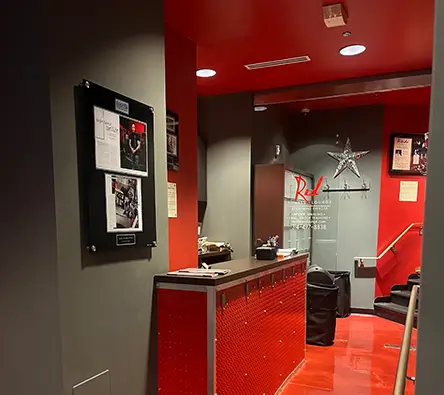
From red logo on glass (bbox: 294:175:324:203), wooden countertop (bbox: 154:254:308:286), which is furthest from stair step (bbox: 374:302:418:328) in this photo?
wooden countertop (bbox: 154:254:308:286)

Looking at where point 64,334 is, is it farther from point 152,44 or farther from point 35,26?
point 152,44

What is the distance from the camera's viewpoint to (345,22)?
2.51 metres

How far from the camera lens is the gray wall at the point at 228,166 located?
4320 mm

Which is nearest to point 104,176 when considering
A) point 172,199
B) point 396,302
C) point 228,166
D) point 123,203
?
point 123,203

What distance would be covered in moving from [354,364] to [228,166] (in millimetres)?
2560

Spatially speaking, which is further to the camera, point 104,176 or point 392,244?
point 392,244

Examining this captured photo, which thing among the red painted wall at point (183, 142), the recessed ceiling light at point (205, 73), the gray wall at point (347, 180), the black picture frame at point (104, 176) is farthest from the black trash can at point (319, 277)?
the black picture frame at point (104, 176)

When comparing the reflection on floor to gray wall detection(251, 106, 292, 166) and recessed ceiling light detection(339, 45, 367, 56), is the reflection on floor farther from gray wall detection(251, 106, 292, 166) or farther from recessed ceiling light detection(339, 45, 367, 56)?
recessed ceiling light detection(339, 45, 367, 56)

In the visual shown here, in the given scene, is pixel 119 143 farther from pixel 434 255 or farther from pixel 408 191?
pixel 408 191

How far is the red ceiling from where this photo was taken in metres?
2.38

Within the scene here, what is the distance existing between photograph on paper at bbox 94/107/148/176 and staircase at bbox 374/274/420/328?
4407 millimetres

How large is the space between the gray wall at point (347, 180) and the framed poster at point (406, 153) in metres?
0.24

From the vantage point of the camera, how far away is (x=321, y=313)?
398 cm

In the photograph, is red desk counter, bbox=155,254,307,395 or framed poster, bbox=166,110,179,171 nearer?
red desk counter, bbox=155,254,307,395
